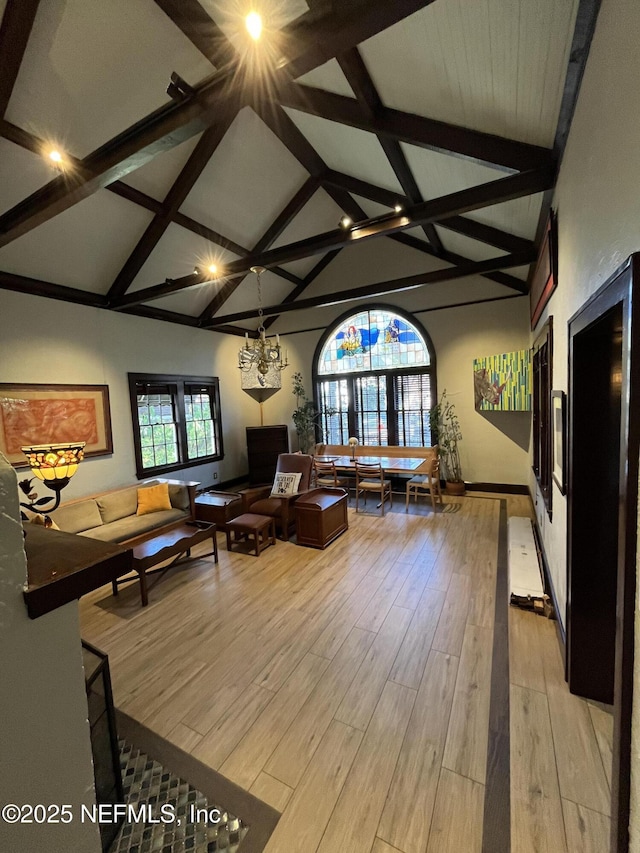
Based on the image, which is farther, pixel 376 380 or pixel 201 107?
pixel 376 380

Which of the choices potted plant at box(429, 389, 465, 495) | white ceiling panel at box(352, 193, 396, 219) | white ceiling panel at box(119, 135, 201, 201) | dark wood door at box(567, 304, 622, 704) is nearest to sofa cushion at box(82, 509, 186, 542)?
white ceiling panel at box(119, 135, 201, 201)

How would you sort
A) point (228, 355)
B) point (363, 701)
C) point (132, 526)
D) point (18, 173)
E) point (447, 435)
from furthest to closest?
point (228, 355) < point (447, 435) < point (132, 526) < point (18, 173) < point (363, 701)

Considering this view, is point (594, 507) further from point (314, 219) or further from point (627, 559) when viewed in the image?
point (314, 219)

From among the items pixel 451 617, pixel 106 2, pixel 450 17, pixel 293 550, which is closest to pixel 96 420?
pixel 293 550

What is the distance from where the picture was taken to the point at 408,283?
500 cm

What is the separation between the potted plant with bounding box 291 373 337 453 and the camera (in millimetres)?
7277

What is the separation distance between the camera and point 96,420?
15.5 feet

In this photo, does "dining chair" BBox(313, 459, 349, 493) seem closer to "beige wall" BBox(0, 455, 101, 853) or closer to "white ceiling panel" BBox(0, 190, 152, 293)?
"white ceiling panel" BBox(0, 190, 152, 293)

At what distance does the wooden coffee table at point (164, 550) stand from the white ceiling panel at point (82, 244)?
340 cm

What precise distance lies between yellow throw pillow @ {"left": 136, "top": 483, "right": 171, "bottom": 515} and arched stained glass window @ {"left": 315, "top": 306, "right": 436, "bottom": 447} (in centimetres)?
357

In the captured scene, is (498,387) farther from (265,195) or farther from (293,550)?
(265,195)

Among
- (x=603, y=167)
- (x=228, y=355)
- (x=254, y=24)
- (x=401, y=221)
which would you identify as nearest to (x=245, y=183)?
(x=401, y=221)

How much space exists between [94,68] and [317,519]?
4.29 metres

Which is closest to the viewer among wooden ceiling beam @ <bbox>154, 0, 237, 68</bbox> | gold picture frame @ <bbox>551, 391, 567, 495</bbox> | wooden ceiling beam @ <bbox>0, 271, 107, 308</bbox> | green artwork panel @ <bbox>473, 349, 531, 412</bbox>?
gold picture frame @ <bbox>551, 391, 567, 495</bbox>
